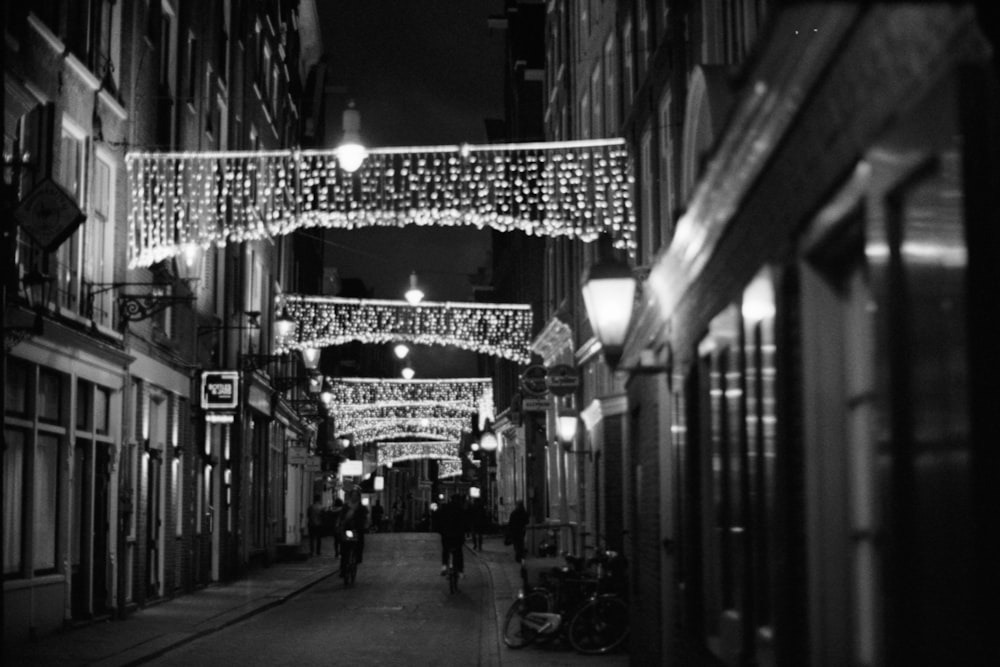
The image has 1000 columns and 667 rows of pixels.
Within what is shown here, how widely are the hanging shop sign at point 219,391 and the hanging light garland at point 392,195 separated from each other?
576cm

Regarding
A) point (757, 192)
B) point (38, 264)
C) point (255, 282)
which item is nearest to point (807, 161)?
point (757, 192)

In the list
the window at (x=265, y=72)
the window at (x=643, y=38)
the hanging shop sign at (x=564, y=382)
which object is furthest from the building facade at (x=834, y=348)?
the window at (x=265, y=72)

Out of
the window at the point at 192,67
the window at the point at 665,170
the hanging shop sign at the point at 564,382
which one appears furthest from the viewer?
the window at the point at 192,67

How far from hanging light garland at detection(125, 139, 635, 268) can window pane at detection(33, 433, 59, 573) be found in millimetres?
3594

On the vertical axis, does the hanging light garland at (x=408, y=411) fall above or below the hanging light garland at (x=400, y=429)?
above

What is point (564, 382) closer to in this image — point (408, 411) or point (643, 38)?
point (643, 38)

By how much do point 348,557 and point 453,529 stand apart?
8.14 ft

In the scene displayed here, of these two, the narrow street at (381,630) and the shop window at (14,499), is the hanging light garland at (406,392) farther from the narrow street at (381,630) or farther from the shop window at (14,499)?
the shop window at (14,499)

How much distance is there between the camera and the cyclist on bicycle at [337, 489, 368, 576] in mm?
31281

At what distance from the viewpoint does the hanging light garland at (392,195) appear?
19.3 m

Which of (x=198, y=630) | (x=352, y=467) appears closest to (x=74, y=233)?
(x=198, y=630)

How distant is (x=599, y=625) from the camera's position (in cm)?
1688

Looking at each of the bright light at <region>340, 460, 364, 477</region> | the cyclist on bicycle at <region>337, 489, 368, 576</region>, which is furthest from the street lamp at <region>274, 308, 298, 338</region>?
the bright light at <region>340, 460, 364, 477</region>

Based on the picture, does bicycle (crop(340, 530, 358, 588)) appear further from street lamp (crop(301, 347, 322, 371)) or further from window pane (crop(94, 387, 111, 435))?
street lamp (crop(301, 347, 322, 371))
